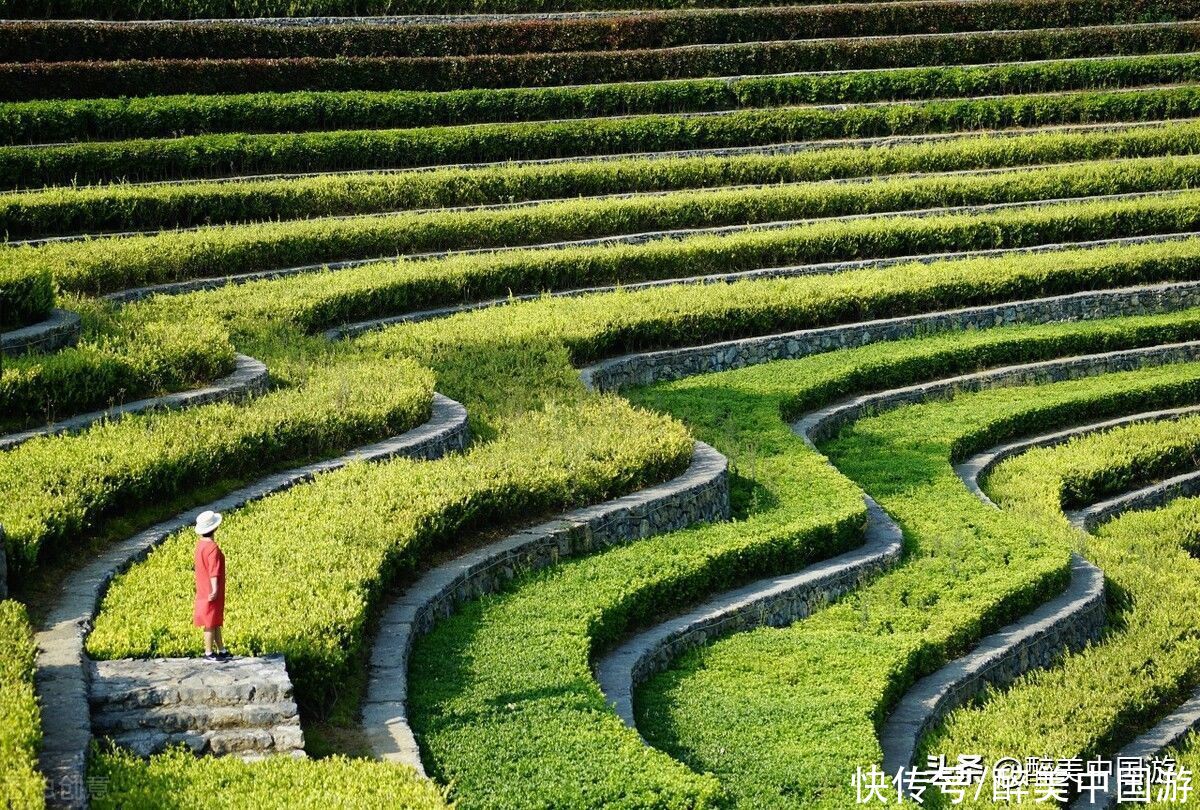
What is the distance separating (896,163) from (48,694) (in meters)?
22.7

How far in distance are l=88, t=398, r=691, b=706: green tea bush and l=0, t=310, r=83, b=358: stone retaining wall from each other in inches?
142

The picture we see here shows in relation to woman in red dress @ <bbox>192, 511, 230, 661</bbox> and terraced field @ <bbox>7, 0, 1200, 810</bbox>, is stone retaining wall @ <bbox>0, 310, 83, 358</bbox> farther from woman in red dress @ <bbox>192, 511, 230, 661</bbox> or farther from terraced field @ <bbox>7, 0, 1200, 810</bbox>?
woman in red dress @ <bbox>192, 511, 230, 661</bbox>

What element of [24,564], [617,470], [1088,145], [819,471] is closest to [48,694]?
[24,564]

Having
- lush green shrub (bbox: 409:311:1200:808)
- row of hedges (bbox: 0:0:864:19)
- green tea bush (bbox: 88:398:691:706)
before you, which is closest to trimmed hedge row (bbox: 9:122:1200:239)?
lush green shrub (bbox: 409:311:1200:808)

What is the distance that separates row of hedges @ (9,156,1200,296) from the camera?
19.8 meters

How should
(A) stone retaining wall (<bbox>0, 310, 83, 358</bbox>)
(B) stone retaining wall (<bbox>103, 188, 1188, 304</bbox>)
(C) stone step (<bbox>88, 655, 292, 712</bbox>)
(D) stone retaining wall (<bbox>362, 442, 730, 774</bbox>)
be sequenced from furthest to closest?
(B) stone retaining wall (<bbox>103, 188, 1188, 304</bbox>), (A) stone retaining wall (<bbox>0, 310, 83, 358</bbox>), (D) stone retaining wall (<bbox>362, 442, 730, 774</bbox>), (C) stone step (<bbox>88, 655, 292, 712</bbox>)

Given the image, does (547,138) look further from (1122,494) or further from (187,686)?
(187,686)

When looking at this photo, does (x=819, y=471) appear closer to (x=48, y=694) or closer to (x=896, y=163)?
(x=48, y=694)

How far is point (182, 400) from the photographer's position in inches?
560

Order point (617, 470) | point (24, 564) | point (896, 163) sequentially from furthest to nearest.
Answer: point (896, 163) < point (617, 470) < point (24, 564)

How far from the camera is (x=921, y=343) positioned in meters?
21.7

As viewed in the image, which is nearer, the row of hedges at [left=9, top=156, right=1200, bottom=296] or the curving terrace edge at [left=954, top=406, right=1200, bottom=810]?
the curving terrace edge at [left=954, top=406, right=1200, bottom=810]

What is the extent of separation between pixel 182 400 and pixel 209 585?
5641 mm

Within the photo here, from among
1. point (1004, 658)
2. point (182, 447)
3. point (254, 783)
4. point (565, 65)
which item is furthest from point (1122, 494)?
point (565, 65)
